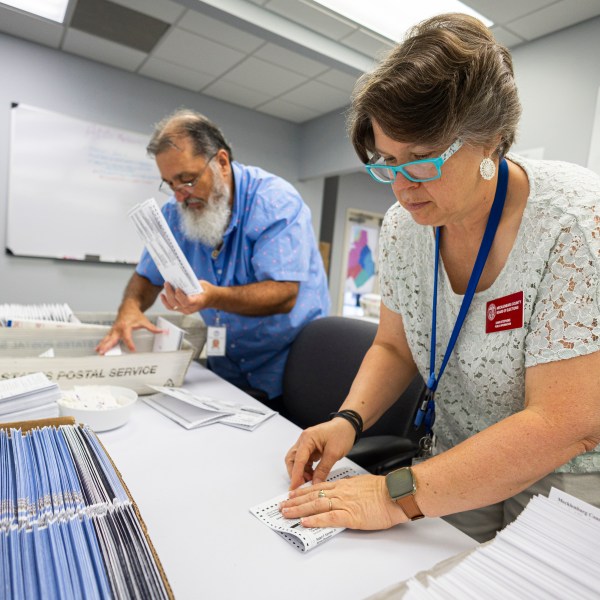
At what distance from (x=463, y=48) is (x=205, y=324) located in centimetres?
124

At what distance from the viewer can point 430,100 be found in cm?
66

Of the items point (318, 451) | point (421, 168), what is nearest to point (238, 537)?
point (318, 451)

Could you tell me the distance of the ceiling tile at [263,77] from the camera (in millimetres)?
3514

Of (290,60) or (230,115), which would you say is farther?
(230,115)

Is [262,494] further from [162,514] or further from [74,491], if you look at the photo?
[74,491]

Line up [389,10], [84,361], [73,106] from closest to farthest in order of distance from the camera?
[84,361], [389,10], [73,106]

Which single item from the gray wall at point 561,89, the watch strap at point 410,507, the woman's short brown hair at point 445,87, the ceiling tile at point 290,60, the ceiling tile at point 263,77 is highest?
the ceiling tile at point 263,77

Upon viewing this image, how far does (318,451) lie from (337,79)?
3506mm

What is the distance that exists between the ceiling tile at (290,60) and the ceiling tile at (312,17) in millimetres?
363

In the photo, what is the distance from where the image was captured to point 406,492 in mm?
649

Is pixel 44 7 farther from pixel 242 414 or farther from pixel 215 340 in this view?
pixel 242 414

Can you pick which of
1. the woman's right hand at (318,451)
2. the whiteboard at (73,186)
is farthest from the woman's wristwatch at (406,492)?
the whiteboard at (73,186)

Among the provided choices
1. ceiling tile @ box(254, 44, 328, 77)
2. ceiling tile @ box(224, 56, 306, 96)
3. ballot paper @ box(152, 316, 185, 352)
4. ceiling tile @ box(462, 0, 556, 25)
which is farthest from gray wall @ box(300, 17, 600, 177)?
ballot paper @ box(152, 316, 185, 352)

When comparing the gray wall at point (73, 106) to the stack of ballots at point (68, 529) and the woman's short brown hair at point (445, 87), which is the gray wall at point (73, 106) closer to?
the stack of ballots at point (68, 529)
